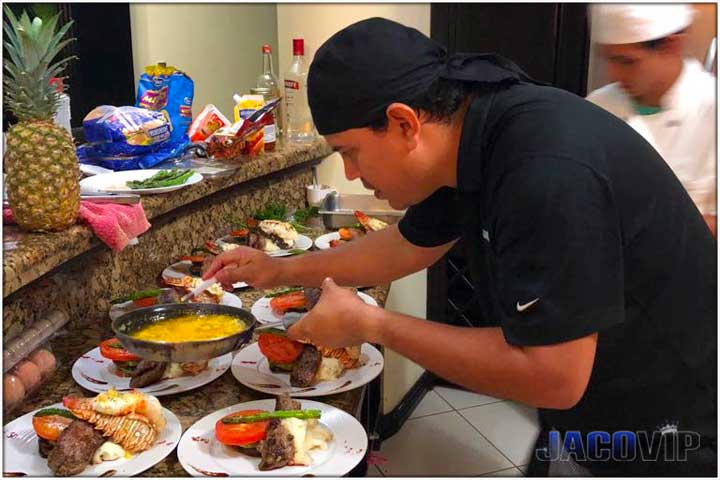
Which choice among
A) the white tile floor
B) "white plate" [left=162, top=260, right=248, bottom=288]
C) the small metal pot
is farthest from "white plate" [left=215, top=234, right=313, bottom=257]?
the white tile floor

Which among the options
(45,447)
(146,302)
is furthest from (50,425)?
(146,302)

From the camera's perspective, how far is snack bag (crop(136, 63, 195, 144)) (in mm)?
2387

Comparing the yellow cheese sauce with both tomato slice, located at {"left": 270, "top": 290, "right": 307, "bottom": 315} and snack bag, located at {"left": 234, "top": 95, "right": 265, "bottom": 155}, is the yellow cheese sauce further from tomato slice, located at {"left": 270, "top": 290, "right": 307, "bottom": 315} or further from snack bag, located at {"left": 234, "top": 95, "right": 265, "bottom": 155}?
snack bag, located at {"left": 234, "top": 95, "right": 265, "bottom": 155}

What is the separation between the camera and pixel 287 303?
173 cm

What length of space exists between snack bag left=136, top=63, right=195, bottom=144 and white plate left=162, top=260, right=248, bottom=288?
0.52 meters

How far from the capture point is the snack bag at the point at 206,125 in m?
2.51

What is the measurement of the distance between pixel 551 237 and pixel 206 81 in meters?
3.08

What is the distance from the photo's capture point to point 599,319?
37.6 inches

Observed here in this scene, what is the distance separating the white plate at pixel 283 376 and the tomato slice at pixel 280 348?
0.03m

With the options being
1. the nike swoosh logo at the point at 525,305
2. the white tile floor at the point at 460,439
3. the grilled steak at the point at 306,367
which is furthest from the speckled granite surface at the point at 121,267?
the white tile floor at the point at 460,439

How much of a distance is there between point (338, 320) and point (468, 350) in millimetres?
241

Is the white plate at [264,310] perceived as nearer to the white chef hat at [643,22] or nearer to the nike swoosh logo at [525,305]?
the nike swoosh logo at [525,305]

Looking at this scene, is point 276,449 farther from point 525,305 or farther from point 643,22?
→ point 643,22

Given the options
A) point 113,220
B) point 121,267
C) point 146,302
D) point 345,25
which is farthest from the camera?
point 345,25
